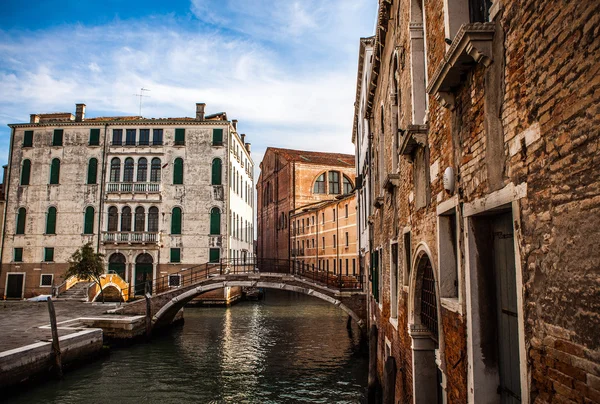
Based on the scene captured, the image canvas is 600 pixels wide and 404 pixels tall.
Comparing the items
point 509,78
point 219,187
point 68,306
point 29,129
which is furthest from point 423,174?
point 29,129

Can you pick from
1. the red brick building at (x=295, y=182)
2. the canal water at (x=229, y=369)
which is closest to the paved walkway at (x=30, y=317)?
the canal water at (x=229, y=369)

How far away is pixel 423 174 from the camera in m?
4.99

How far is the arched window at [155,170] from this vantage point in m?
27.0

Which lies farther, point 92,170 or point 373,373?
point 92,170

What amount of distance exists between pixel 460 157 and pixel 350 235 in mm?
24564

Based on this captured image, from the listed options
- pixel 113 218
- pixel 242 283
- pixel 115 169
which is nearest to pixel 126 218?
pixel 113 218

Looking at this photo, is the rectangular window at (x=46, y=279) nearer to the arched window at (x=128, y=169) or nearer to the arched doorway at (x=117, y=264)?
the arched doorway at (x=117, y=264)

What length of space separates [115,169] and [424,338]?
2514 centimetres

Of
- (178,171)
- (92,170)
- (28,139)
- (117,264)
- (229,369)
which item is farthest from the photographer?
(28,139)

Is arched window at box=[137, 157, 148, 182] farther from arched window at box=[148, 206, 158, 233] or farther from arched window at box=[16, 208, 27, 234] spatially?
arched window at box=[16, 208, 27, 234]

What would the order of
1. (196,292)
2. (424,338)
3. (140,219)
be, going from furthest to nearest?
(140,219) → (196,292) → (424,338)

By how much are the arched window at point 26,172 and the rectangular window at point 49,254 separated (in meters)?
4.22

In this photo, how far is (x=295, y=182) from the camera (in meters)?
39.2

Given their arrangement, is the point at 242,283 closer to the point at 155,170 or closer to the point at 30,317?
the point at 30,317
